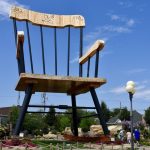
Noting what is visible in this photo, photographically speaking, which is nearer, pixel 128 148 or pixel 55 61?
pixel 128 148

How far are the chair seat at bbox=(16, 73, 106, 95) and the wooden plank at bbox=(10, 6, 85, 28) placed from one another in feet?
8.98

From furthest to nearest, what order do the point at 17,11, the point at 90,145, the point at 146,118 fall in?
the point at 146,118 < the point at 17,11 < the point at 90,145

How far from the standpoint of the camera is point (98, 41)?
669 inches

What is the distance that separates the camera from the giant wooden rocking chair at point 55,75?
16484 millimetres

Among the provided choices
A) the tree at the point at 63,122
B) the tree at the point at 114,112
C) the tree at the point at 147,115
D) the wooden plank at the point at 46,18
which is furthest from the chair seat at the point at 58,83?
the tree at the point at 114,112

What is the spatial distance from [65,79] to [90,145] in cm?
266

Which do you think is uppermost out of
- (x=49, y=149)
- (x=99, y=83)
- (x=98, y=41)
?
(x=98, y=41)

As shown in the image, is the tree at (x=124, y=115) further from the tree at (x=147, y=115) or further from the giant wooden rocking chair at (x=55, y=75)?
the giant wooden rocking chair at (x=55, y=75)

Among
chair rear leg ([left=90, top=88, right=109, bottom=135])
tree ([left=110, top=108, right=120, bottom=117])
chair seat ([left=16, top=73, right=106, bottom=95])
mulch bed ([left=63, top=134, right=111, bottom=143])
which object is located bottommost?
mulch bed ([left=63, top=134, right=111, bottom=143])

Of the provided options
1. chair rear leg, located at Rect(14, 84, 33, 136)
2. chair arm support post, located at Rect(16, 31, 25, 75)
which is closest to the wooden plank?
chair arm support post, located at Rect(16, 31, 25, 75)

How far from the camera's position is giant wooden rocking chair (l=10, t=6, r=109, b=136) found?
54.1 feet

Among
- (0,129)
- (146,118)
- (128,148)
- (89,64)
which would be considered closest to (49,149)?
(128,148)

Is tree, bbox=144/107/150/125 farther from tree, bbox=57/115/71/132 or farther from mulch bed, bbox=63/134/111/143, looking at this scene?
mulch bed, bbox=63/134/111/143

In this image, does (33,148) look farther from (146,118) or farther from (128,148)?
(146,118)
